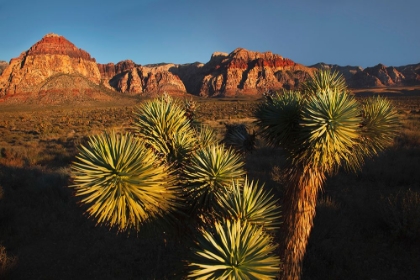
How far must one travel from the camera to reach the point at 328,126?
2807 mm

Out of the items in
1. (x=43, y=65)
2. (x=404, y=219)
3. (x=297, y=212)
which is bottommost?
(x=404, y=219)

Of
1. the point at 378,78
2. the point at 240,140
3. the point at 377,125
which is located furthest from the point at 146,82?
the point at 377,125

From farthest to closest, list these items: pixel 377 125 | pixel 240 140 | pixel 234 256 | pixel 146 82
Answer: pixel 146 82
pixel 240 140
pixel 377 125
pixel 234 256

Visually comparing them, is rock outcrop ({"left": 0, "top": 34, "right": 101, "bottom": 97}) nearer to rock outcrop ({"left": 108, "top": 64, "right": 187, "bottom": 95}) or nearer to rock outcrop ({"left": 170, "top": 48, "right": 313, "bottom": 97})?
rock outcrop ({"left": 108, "top": 64, "right": 187, "bottom": 95})

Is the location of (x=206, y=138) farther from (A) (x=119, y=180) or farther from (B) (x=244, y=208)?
(A) (x=119, y=180)

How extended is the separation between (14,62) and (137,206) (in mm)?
141285

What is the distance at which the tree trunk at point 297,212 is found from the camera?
3445 mm

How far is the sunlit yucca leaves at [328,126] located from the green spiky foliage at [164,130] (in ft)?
3.91

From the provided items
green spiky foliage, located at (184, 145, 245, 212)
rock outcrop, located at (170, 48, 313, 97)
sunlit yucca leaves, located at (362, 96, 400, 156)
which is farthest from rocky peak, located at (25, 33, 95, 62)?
sunlit yucca leaves, located at (362, 96, 400, 156)

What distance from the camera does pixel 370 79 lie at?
116812mm

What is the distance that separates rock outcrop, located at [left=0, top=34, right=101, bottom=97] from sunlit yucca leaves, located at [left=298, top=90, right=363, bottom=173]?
10998 cm

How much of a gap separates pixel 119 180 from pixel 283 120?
75.6 inches

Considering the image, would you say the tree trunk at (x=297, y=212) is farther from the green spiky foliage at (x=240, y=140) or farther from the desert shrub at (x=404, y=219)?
the desert shrub at (x=404, y=219)

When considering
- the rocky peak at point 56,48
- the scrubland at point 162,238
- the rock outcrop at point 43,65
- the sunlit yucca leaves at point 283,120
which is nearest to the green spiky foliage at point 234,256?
the sunlit yucca leaves at point 283,120
